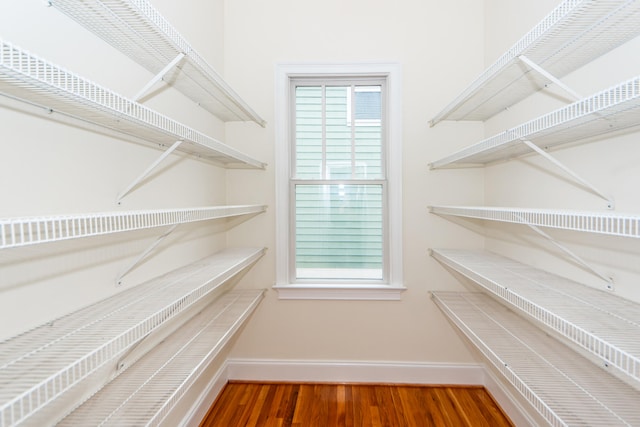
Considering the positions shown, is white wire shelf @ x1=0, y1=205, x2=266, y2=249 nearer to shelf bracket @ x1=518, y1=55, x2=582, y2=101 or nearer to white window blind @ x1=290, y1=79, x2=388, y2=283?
white window blind @ x1=290, y1=79, x2=388, y2=283

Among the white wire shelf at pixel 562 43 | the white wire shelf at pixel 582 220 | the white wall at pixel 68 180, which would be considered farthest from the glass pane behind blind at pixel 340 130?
the white wire shelf at pixel 582 220

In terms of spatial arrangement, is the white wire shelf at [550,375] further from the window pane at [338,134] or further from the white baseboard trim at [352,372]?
the window pane at [338,134]

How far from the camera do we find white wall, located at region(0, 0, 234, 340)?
748mm

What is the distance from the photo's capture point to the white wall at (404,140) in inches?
80.8

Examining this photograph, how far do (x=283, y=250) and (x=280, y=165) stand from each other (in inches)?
23.6

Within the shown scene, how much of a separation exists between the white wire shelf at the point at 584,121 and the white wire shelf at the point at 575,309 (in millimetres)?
573

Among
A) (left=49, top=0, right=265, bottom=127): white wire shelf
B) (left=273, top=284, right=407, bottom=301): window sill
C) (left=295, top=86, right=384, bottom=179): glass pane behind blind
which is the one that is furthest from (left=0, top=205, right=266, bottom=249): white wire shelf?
(left=295, top=86, right=384, bottom=179): glass pane behind blind

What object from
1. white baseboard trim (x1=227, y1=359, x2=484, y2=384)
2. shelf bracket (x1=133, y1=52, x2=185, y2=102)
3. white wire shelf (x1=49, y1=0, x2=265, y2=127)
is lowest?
white baseboard trim (x1=227, y1=359, x2=484, y2=384)

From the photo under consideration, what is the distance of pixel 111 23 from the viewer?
0.95 m

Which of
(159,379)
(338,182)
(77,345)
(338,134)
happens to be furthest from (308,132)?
(77,345)

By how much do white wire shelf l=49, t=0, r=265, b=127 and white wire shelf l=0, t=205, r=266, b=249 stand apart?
1.88 ft

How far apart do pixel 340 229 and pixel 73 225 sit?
1741 mm

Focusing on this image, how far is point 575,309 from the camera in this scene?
98cm

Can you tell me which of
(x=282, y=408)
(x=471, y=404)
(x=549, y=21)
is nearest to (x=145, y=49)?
(x=549, y=21)
